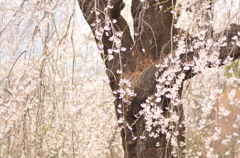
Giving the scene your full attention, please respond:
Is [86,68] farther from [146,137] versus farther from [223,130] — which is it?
[223,130]

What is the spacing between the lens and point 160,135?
10.3 ft

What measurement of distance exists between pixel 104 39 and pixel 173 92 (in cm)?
88

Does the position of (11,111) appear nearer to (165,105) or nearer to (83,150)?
(165,105)

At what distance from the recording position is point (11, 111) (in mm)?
2857

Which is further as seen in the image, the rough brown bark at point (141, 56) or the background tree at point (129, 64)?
the rough brown bark at point (141, 56)

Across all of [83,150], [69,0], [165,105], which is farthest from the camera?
[83,150]

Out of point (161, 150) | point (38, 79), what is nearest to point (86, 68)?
point (38, 79)

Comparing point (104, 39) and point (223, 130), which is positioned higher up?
point (104, 39)

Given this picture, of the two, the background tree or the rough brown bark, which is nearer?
the background tree

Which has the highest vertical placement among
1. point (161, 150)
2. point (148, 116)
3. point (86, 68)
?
point (86, 68)

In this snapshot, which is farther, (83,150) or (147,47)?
Answer: (83,150)

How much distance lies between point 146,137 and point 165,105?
328 mm

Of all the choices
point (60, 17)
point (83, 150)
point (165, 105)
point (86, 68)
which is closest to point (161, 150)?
point (165, 105)

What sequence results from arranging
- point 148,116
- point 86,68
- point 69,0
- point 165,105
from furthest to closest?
point 165,105, point 148,116, point 69,0, point 86,68
